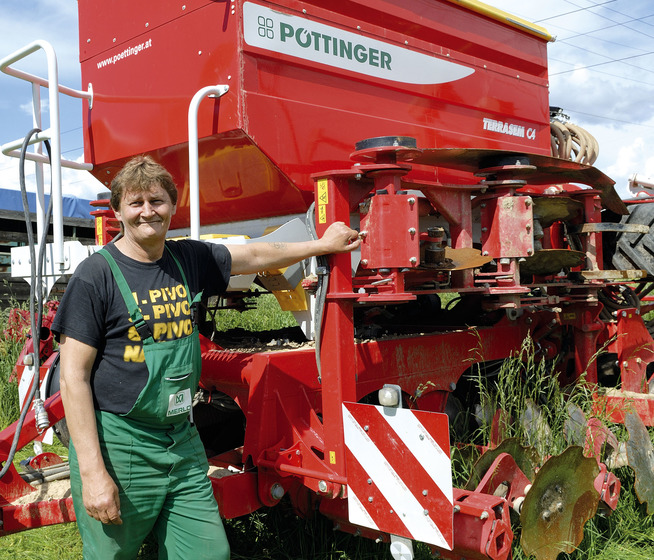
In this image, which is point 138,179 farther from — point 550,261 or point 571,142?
point 571,142

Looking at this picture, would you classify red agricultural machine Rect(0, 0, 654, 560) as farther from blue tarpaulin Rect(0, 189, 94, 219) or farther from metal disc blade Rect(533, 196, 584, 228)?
blue tarpaulin Rect(0, 189, 94, 219)

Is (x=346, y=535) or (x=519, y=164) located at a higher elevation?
(x=519, y=164)

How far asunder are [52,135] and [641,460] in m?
3.18

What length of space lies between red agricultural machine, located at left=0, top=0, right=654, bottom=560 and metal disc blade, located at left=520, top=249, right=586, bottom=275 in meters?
0.02

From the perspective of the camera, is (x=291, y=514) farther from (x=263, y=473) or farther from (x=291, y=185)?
(x=291, y=185)

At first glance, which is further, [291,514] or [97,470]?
[291,514]

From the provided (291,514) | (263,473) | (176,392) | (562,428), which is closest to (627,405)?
(562,428)

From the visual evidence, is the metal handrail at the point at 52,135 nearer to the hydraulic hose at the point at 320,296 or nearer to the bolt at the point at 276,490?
the hydraulic hose at the point at 320,296

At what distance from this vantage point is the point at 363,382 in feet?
10.3

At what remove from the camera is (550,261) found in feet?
12.3

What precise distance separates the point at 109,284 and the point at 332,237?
87 cm

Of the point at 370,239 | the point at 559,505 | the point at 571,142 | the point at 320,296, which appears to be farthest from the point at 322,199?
the point at 571,142

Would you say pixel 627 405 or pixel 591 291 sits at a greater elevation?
pixel 591 291

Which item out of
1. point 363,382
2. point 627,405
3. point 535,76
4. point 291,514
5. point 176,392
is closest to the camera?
point 176,392
